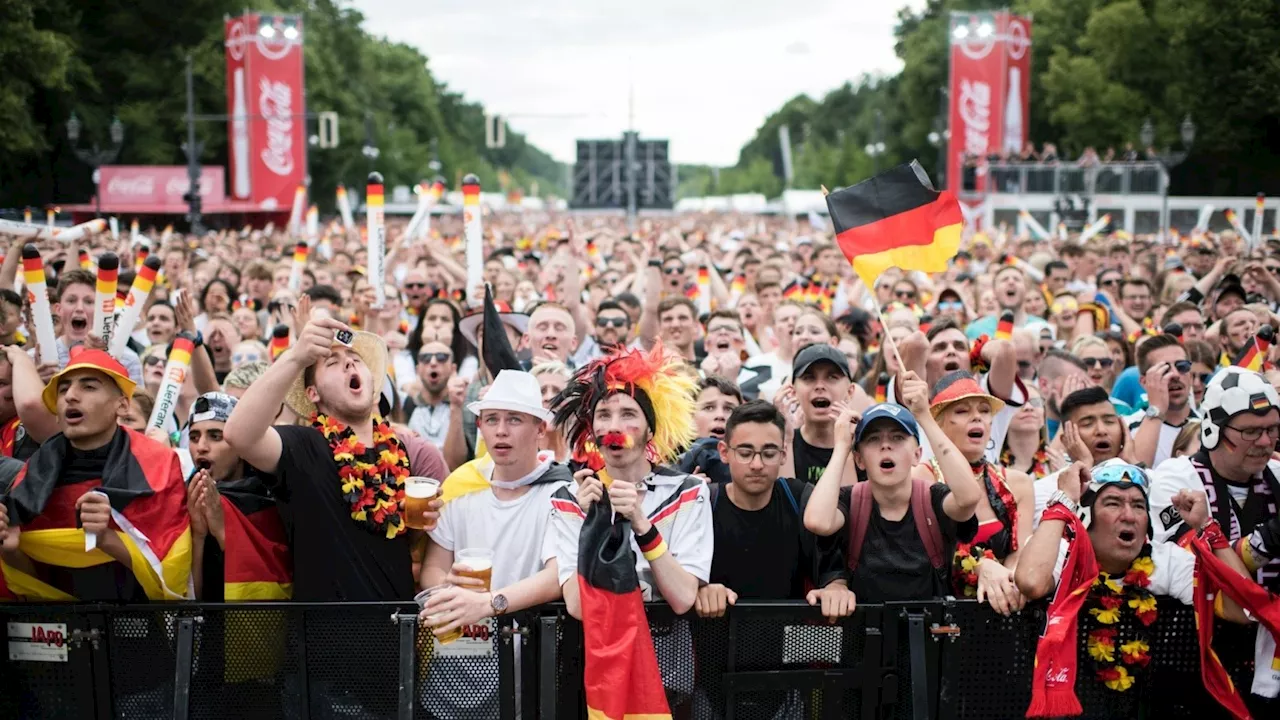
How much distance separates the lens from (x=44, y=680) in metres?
4.27

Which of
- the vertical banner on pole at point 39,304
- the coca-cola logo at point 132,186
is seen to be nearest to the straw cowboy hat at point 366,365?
the vertical banner on pole at point 39,304

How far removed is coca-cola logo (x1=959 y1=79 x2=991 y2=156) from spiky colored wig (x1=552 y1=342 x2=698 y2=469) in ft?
128

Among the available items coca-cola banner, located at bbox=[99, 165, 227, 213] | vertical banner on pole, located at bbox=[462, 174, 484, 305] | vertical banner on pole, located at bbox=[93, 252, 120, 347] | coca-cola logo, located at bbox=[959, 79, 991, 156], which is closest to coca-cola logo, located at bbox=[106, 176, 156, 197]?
coca-cola banner, located at bbox=[99, 165, 227, 213]

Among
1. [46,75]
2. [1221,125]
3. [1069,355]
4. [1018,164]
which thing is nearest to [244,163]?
[46,75]

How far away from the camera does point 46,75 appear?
109 ft

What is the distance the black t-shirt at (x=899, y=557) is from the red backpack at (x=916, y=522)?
0.05ft

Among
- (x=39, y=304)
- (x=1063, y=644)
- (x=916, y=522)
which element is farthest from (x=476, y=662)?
(x=39, y=304)

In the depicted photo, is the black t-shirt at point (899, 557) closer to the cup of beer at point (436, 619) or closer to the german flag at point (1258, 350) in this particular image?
the cup of beer at point (436, 619)

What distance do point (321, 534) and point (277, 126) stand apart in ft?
132

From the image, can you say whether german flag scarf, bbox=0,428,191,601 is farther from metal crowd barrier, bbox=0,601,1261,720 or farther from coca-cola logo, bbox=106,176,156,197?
coca-cola logo, bbox=106,176,156,197

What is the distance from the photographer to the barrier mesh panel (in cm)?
423

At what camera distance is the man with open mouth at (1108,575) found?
4.19 m

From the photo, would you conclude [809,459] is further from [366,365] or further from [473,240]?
[473,240]

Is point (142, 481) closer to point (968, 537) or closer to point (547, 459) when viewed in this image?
point (547, 459)
